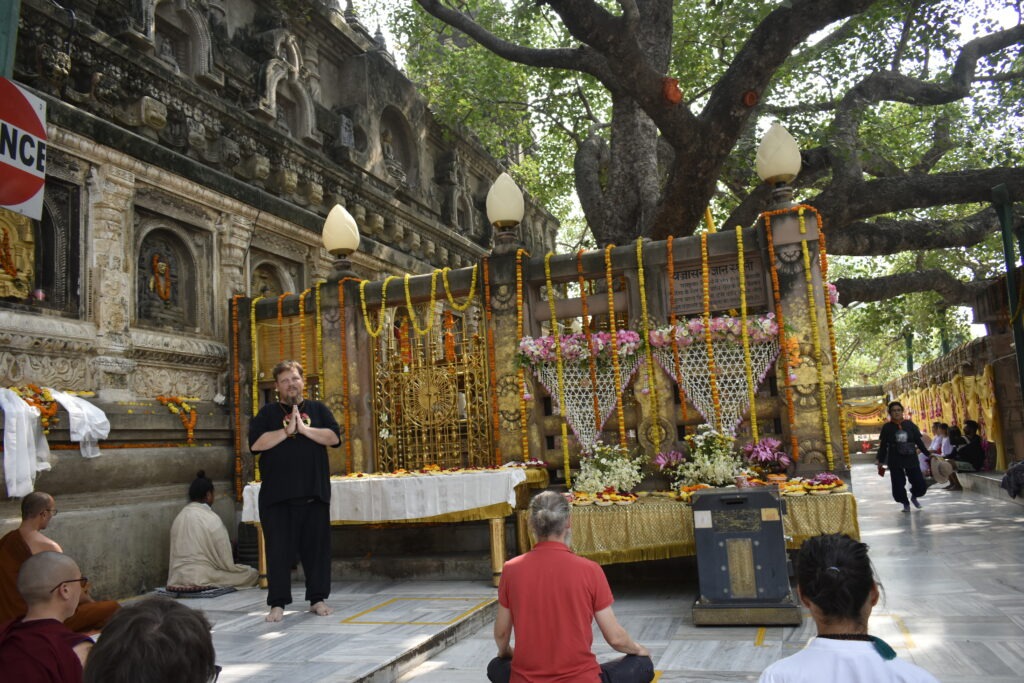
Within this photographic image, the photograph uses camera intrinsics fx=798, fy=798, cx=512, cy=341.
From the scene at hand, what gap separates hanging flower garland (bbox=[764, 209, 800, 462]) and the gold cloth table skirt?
1287 mm

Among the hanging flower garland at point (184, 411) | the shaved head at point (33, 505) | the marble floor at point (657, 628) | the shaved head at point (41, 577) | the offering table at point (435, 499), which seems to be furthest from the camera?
the hanging flower garland at point (184, 411)

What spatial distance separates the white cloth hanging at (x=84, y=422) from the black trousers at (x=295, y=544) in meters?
2.33

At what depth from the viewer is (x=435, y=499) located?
7477mm

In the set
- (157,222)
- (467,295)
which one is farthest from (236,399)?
(467,295)

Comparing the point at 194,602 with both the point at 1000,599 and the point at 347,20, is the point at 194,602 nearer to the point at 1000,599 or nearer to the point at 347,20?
the point at 1000,599

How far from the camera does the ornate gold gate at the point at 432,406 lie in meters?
9.12

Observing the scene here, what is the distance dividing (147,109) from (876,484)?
17982mm

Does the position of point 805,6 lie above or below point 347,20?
below

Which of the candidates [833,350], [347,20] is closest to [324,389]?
[833,350]

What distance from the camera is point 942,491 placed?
15836 millimetres

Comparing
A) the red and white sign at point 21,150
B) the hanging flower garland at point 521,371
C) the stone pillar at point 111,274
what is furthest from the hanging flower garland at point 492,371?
the red and white sign at point 21,150

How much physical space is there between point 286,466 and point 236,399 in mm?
4026

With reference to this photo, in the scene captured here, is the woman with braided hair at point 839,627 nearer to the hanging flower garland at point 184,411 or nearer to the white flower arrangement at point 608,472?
the white flower arrangement at point 608,472

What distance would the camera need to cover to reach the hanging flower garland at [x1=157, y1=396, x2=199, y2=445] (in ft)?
29.3
